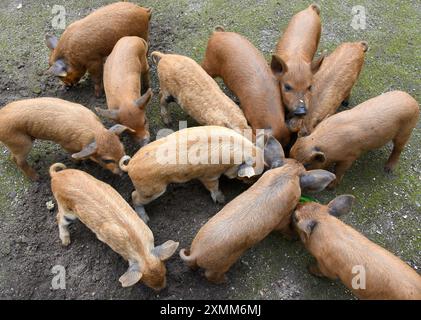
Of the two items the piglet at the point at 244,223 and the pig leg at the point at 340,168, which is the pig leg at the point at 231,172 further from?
the pig leg at the point at 340,168

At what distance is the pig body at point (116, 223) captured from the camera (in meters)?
3.79

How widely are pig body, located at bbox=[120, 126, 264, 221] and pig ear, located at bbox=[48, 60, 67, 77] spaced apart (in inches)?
71.7

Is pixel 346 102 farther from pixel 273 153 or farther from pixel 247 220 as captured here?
pixel 247 220

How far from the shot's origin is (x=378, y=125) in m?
4.48

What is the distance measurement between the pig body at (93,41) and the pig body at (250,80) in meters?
1.14

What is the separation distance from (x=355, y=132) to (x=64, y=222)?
3.11 meters

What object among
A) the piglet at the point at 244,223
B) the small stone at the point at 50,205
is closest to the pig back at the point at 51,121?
the small stone at the point at 50,205

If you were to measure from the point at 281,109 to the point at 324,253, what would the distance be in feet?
5.60

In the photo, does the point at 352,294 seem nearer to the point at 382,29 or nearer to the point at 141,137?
the point at 141,137

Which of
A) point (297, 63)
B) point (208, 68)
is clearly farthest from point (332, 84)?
point (208, 68)

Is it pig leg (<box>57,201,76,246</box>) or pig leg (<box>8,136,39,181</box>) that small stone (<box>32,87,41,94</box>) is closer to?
pig leg (<box>8,136,39,181</box>)

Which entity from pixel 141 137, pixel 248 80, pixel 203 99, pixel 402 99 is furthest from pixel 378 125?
pixel 141 137

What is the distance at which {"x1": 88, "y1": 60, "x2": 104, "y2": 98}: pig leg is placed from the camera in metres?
5.50

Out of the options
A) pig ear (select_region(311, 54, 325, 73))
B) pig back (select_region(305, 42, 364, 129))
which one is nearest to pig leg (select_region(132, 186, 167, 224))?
pig back (select_region(305, 42, 364, 129))
